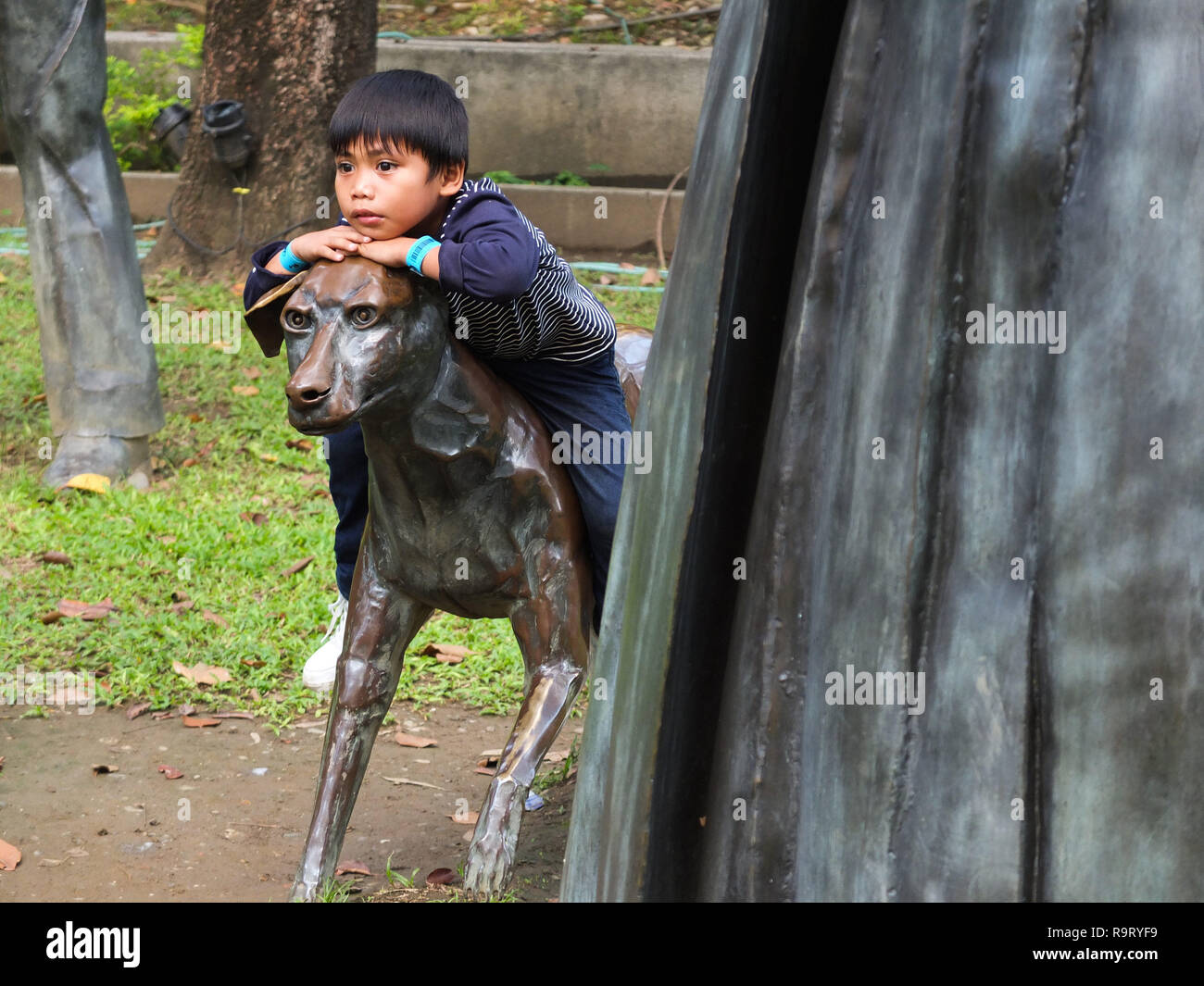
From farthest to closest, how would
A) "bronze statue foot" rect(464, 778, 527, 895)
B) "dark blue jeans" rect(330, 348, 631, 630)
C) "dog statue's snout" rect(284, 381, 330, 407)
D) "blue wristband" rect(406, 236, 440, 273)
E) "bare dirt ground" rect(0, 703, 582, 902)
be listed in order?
1. "bare dirt ground" rect(0, 703, 582, 902)
2. "dark blue jeans" rect(330, 348, 631, 630)
3. "bronze statue foot" rect(464, 778, 527, 895)
4. "blue wristband" rect(406, 236, 440, 273)
5. "dog statue's snout" rect(284, 381, 330, 407)

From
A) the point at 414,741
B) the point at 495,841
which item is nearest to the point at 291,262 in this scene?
the point at 495,841

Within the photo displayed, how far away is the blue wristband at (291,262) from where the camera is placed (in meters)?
2.86

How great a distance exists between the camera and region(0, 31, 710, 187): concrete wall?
35.1ft

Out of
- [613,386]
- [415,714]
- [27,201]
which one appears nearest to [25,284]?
[27,201]

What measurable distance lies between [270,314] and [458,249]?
46 cm

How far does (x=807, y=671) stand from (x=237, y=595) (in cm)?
445

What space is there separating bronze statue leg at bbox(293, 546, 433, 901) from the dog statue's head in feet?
1.86

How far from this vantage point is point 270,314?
9.38ft

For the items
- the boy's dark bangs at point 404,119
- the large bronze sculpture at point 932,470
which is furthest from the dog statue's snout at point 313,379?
the large bronze sculpture at point 932,470

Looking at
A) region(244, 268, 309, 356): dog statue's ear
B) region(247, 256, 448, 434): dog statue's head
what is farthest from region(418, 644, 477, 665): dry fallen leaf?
region(247, 256, 448, 434): dog statue's head

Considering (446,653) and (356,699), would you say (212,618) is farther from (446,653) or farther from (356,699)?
(356,699)

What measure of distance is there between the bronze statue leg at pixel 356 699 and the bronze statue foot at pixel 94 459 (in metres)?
3.71

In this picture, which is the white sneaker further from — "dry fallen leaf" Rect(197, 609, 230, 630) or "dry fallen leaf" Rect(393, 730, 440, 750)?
"dry fallen leaf" Rect(197, 609, 230, 630)
